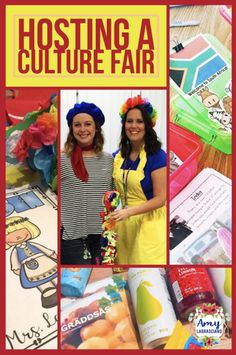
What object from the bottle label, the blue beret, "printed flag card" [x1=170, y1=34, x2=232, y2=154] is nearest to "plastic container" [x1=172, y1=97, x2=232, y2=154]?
"printed flag card" [x1=170, y1=34, x2=232, y2=154]

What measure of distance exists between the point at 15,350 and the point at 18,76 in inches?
31.9

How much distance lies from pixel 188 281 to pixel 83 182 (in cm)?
42

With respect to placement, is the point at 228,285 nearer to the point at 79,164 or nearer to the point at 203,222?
the point at 203,222

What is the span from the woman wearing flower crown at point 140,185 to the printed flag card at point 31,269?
0.70ft

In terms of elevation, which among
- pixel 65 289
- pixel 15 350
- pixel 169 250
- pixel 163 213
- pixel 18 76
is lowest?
pixel 15 350

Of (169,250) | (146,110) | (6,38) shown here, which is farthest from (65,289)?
(6,38)

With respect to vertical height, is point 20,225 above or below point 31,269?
above

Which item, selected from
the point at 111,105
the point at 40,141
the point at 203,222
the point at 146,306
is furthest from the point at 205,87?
the point at 146,306

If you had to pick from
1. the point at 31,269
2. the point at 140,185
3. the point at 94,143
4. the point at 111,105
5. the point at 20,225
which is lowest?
the point at 31,269

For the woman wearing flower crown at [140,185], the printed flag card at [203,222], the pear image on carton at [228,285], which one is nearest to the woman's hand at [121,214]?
the woman wearing flower crown at [140,185]

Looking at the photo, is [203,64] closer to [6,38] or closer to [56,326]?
[6,38]

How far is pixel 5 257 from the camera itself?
1.62 meters

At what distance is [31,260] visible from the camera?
5.29 ft

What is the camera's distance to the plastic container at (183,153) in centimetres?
161
